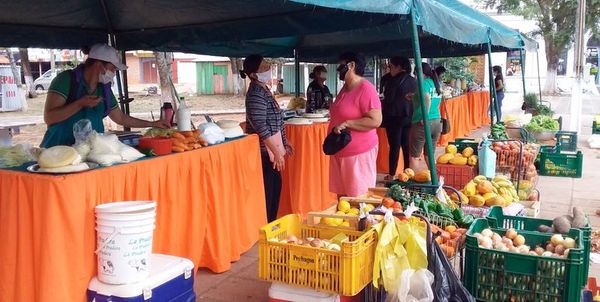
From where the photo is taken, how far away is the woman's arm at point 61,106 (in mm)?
4141

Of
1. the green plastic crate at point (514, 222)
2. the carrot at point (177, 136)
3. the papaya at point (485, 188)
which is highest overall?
the carrot at point (177, 136)

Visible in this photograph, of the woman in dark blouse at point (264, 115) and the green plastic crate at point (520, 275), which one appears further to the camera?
the woman in dark blouse at point (264, 115)

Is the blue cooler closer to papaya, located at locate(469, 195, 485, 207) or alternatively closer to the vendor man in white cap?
the vendor man in white cap

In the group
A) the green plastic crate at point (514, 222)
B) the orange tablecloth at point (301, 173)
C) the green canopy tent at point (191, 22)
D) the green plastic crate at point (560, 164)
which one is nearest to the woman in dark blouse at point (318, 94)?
the green canopy tent at point (191, 22)

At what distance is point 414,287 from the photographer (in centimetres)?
291

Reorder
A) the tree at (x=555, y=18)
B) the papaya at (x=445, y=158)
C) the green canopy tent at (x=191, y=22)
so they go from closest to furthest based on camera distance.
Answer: the green canopy tent at (x=191, y=22) → the papaya at (x=445, y=158) → the tree at (x=555, y=18)

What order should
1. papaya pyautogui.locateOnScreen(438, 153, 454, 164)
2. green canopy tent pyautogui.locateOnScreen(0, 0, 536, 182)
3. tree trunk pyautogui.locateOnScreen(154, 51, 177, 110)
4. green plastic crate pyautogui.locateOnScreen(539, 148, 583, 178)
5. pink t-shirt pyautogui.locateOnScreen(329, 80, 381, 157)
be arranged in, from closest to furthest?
1. pink t-shirt pyautogui.locateOnScreen(329, 80, 381, 157)
2. green canopy tent pyautogui.locateOnScreen(0, 0, 536, 182)
3. papaya pyautogui.locateOnScreen(438, 153, 454, 164)
4. green plastic crate pyautogui.locateOnScreen(539, 148, 583, 178)
5. tree trunk pyautogui.locateOnScreen(154, 51, 177, 110)

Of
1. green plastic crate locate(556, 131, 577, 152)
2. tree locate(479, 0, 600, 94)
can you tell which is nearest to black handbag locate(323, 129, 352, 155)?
green plastic crate locate(556, 131, 577, 152)

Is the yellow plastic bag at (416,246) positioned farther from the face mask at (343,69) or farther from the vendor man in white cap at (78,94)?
the vendor man in white cap at (78,94)

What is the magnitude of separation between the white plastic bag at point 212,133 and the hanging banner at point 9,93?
65.8ft

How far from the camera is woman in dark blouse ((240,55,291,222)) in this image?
15.6ft

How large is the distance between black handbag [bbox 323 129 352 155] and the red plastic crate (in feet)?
5.78

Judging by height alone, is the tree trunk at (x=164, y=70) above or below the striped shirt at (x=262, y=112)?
above

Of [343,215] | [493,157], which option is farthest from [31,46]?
[493,157]
